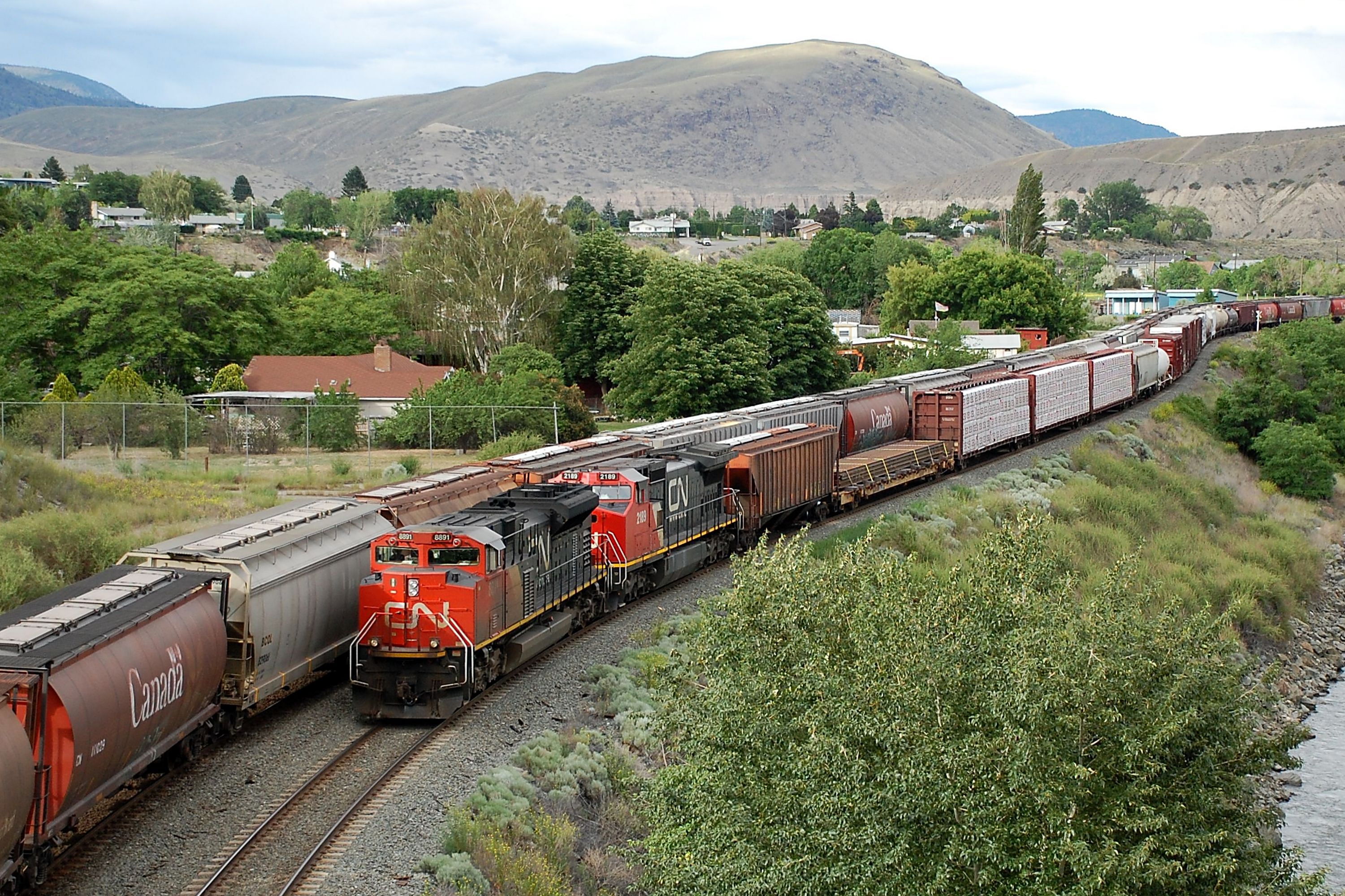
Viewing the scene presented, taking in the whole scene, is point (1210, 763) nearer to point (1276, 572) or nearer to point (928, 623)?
point (928, 623)

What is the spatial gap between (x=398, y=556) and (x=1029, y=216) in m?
135

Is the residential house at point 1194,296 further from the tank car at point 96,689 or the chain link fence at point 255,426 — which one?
the tank car at point 96,689

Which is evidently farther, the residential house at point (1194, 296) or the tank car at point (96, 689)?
the residential house at point (1194, 296)

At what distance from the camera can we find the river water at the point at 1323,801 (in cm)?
2789

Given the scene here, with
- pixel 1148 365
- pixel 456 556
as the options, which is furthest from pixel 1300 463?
pixel 456 556

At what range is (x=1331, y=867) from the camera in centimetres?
2714

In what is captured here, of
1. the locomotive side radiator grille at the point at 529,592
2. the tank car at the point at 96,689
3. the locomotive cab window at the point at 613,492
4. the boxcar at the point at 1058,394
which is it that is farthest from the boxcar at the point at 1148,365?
the tank car at the point at 96,689

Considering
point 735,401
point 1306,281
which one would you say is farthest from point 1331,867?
point 1306,281

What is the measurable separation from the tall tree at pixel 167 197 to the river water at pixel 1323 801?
520 feet

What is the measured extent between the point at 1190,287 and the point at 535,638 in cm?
18107

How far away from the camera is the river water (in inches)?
1098

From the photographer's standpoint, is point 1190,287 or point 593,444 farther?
point 1190,287

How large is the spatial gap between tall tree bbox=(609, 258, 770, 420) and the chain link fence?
25.1 ft

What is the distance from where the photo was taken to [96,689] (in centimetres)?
1541
